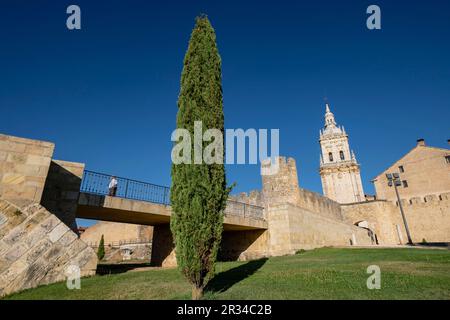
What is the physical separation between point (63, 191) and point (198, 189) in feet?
23.7

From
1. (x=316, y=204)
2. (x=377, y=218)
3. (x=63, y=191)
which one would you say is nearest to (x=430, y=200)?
(x=377, y=218)

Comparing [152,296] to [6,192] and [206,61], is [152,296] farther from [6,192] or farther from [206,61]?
[6,192]

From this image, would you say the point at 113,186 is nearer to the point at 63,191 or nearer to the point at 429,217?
the point at 63,191

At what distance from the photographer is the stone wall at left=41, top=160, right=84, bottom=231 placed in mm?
9534

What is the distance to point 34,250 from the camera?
22.5 ft

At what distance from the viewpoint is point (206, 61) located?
662 centimetres

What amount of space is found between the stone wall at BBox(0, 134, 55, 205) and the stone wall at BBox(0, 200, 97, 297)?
57 cm

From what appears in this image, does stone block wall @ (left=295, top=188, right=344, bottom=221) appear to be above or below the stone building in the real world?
below

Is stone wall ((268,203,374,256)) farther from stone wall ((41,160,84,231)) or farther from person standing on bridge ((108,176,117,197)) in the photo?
stone wall ((41,160,84,231))

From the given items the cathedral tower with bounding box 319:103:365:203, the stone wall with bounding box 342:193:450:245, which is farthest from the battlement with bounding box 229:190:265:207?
the cathedral tower with bounding box 319:103:365:203

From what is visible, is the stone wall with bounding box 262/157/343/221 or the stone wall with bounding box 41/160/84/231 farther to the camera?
the stone wall with bounding box 262/157/343/221

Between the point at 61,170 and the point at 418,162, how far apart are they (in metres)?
42.9
